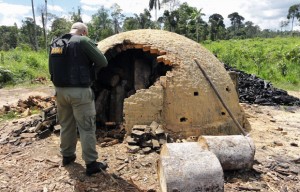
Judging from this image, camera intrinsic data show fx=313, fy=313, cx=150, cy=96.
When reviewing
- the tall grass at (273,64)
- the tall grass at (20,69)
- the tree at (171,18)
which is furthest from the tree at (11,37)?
the tall grass at (273,64)

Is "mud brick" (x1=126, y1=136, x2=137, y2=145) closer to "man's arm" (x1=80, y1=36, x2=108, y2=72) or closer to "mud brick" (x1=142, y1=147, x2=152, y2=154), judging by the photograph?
"mud brick" (x1=142, y1=147, x2=152, y2=154)

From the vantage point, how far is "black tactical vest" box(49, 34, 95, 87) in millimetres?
4246

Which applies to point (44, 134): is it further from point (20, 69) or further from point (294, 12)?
point (294, 12)

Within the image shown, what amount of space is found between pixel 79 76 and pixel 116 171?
1.56 m

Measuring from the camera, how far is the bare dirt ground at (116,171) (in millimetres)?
4332

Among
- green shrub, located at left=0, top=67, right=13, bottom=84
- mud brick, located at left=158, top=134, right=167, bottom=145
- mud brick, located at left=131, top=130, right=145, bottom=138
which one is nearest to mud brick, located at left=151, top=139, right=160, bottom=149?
mud brick, located at left=158, top=134, right=167, bottom=145

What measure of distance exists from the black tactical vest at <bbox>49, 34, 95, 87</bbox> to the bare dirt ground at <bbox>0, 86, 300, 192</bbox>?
4.48ft

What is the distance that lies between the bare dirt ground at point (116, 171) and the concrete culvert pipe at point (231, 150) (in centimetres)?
18

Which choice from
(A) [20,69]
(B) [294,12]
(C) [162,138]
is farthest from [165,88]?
(B) [294,12]

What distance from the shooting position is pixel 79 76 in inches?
167

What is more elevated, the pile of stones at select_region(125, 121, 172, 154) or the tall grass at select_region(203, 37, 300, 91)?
the tall grass at select_region(203, 37, 300, 91)

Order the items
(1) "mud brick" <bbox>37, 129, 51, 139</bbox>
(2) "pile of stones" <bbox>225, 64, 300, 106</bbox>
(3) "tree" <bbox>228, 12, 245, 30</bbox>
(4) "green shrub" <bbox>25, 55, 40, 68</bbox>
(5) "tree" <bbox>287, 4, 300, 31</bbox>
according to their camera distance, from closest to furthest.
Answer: (1) "mud brick" <bbox>37, 129, 51, 139</bbox>
(2) "pile of stones" <bbox>225, 64, 300, 106</bbox>
(4) "green shrub" <bbox>25, 55, 40, 68</bbox>
(5) "tree" <bbox>287, 4, 300, 31</bbox>
(3) "tree" <bbox>228, 12, 245, 30</bbox>

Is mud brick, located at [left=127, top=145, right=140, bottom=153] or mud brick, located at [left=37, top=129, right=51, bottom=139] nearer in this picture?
mud brick, located at [left=127, top=145, right=140, bottom=153]

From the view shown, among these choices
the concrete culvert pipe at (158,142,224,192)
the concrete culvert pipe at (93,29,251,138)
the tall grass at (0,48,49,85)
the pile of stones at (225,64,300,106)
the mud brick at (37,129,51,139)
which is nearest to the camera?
the concrete culvert pipe at (158,142,224,192)
